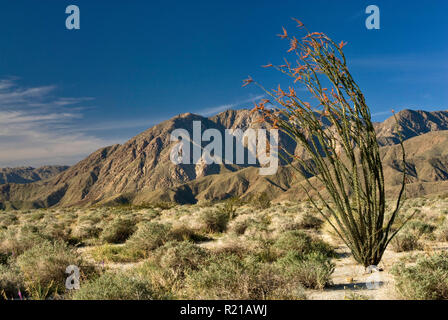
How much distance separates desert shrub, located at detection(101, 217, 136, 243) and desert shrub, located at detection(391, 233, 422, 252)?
10.3 meters

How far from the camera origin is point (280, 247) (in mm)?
8227

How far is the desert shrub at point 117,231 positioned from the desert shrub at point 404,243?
10.3 m

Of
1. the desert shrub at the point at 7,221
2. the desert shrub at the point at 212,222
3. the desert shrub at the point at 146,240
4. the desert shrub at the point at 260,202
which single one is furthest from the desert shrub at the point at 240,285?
the desert shrub at the point at 260,202

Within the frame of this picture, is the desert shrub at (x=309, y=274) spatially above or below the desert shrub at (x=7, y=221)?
above

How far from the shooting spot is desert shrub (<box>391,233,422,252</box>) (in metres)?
8.46

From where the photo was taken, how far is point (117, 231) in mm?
12641

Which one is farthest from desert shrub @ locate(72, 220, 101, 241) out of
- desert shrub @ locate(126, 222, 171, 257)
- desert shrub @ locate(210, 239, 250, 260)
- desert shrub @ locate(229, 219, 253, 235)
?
desert shrub @ locate(210, 239, 250, 260)

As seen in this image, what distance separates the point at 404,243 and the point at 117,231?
1099 centimetres

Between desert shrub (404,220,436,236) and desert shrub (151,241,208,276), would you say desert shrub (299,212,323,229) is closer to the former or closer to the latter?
desert shrub (404,220,436,236)

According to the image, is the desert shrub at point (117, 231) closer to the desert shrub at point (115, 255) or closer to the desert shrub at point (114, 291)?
the desert shrub at point (115, 255)

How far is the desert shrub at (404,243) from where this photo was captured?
27.8 ft

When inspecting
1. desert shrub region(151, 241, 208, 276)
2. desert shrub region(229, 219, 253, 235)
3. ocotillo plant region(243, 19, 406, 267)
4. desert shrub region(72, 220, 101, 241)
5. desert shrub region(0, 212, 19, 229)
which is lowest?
desert shrub region(0, 212, 19, 229)

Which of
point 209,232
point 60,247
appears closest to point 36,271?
point 60,247
